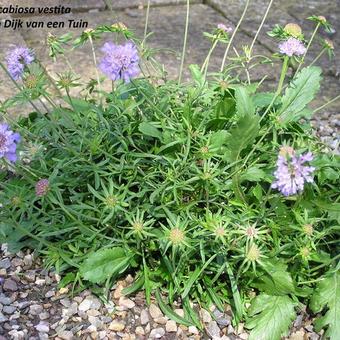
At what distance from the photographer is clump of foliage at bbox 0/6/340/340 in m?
1.98

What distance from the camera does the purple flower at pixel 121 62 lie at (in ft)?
6.01

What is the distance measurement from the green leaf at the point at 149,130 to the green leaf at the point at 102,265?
35 centimetres

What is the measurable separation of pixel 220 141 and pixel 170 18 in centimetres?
190

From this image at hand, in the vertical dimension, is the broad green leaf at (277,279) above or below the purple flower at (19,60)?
below

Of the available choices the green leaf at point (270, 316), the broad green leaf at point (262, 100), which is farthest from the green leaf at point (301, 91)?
the green leaf at point (270, 316)

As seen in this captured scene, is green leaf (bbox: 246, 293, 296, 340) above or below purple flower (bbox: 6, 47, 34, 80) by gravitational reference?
below

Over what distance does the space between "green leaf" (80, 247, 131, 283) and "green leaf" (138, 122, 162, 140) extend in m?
0.35

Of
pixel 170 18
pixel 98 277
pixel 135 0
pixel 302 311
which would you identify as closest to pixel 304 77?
pixel 302 311

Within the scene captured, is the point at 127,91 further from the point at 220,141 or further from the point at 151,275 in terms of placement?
the point at 151,275

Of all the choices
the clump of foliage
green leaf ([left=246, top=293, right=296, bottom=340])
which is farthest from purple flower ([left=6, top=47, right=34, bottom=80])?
green leaf ([left=246, top=293, right=296, bottom=340])

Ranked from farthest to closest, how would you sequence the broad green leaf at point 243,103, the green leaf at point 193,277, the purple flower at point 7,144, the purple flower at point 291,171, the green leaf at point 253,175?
the broad green leaf at point 243,103 → the green leaf at point 253,175 → the green leaf at point 193,277 → the purple flower at point 7,144 → the purple flower at point 291,171

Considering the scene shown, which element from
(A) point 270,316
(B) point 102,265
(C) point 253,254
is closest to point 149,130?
(B) point 102,265

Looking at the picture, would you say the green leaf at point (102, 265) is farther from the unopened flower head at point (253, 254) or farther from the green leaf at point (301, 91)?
the green leaf at point (301, 91)

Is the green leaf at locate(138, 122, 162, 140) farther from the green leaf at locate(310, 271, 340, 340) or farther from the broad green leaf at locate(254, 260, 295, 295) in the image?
the green leaf at locate(310, 271, 340, 340)
